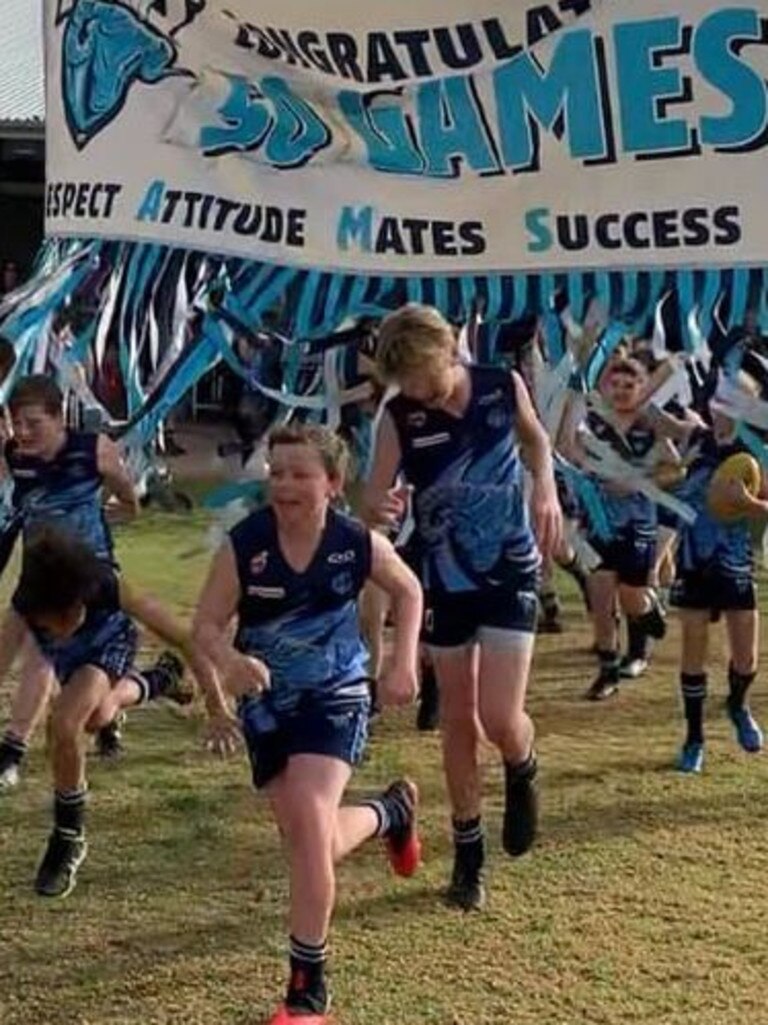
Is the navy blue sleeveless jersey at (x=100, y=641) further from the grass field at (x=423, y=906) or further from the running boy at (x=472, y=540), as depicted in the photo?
the running boy at (x=472, y=540)

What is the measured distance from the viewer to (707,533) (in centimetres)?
634

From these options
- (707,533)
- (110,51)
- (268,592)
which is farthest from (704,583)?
(110,51)

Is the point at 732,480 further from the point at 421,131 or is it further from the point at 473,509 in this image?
the point at 421,131

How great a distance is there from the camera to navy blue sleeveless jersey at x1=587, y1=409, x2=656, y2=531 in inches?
262

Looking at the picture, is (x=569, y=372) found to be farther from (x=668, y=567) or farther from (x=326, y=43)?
(x=668, y=567)

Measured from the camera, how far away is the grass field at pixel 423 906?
4.34 metres

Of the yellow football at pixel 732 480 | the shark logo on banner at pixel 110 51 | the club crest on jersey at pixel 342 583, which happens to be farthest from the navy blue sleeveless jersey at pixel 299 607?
the shark logo on banner at pixel 110 51

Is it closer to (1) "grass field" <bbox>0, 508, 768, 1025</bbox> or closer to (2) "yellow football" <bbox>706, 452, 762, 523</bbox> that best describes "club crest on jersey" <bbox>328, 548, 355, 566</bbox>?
(1) "grass field" <bbox>0, 508, 768, 1025</bbox>

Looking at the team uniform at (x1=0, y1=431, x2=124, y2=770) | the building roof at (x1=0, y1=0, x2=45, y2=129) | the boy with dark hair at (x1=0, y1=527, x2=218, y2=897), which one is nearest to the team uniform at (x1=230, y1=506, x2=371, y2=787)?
the boy with dark hair at (x1=0, y1=527, x2=218, y2=897)

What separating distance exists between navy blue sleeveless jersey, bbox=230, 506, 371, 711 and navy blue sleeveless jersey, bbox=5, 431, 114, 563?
163 centimetres

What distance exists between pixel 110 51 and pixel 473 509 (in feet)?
7.50

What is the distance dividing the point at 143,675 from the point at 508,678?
170 centimetres

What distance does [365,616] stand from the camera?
723cm

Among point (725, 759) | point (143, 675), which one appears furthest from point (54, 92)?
point (725, 759)
